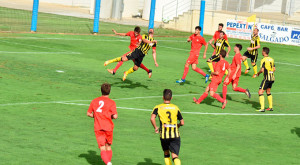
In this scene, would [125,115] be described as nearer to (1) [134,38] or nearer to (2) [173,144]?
(2) [173,144]

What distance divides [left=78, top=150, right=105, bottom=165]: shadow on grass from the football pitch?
0.02 m

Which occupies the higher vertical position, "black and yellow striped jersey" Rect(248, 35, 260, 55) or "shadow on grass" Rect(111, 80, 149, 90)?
"black and yellow striped jersey" Rect(248, 35, 260, 55)

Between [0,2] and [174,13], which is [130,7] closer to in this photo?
[174,13]

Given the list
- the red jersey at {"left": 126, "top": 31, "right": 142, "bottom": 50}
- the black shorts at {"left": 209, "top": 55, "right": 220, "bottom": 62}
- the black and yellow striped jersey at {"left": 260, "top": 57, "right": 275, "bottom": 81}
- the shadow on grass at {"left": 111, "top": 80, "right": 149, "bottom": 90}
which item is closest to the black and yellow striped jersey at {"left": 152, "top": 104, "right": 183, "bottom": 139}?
the black and yellow striped jersey at {"left": 260, "top": 57, "right": 275, "bottom": 81}

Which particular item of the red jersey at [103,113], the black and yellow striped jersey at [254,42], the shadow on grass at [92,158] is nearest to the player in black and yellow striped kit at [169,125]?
the red jersey at [103,113]

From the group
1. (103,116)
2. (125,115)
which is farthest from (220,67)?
(103,116)

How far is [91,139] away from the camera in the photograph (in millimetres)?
13766

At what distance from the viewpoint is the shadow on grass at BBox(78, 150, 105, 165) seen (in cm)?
1193

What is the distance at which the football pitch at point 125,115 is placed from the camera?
12.8 m

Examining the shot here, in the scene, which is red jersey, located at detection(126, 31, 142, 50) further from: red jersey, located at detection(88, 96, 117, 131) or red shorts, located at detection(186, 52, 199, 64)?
red jersey, located at detection(88, 96, 117, 131)

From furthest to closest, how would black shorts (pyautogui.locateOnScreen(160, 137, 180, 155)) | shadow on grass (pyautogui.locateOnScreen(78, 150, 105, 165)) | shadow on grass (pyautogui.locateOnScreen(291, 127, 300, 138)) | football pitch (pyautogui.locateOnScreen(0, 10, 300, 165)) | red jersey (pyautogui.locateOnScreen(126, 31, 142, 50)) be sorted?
1. red jersey (pyautogui.locateOnScreen(126, 31, 142, 50))
2. shadow on grass (pyautogui.locateOnScreen(291, 127, 300, 138))
3. football pitch (pyautogui.locateOnScreen(0, 10, 300, 165))
4. shadow on grass (pyautogui.locateOnScreen(78, 150, 105, 165))
5. black shorts (pyautogui.locateOnScreen(160, 137, 180, 155))

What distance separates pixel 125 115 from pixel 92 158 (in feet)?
15.8

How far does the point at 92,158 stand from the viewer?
40.1ft

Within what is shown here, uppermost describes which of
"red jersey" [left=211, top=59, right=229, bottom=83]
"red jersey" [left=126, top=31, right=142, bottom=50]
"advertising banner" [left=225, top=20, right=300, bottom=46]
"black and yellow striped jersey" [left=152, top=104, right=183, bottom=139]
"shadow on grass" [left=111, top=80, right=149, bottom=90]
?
"advertising banner" [left=225, top=20, right=300, bottom=46]
